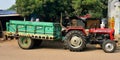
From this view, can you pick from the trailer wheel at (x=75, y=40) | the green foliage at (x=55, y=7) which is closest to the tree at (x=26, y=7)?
the green foliage at (x=55, y=7)

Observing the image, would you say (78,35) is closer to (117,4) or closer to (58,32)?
(58,32)

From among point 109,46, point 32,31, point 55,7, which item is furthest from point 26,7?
point 109,46

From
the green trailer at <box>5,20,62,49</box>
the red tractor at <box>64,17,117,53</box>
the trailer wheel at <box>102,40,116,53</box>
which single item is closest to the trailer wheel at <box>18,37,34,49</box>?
the green trailer at <box>5,20,62,49</box>

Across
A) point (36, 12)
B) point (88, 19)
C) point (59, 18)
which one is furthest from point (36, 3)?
point (88, 19)

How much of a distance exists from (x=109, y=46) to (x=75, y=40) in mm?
1918

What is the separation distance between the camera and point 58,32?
17.9m

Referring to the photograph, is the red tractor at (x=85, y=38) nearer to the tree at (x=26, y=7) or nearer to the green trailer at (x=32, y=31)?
the green trailer at (x=32, y=31)

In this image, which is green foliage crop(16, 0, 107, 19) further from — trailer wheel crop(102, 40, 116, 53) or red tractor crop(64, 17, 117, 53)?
trailer wheel crop(102, 40, 116, 53)

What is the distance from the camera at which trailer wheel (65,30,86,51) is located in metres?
17.2

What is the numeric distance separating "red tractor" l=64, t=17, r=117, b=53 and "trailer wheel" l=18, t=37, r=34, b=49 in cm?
212

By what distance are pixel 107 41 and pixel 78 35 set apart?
1.63 meters

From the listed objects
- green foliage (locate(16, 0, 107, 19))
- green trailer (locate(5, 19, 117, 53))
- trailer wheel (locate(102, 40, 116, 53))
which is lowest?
trailer wheel (locate(102, 40, 116, 53))

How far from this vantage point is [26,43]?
1847 centimetres

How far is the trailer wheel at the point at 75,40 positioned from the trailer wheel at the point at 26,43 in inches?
88.3
